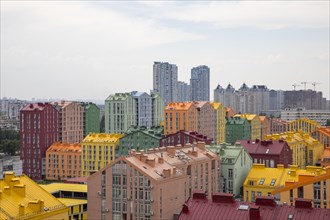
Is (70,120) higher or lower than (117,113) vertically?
lower

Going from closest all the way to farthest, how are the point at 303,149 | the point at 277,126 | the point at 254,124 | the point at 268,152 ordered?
the point at 268,152 < the point at 303,149 < the point at 254,124 < the point at 277,126

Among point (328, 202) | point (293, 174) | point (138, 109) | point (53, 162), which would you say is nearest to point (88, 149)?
point (53, 162)

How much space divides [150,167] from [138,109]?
51730 mm

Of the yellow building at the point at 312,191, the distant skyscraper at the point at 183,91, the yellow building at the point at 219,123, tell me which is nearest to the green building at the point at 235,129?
the yellow building at the point at 219,123

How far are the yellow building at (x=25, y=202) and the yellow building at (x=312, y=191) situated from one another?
12.8 m

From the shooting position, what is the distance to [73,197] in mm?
38750

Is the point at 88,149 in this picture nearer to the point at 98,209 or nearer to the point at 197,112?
the point at 197,112

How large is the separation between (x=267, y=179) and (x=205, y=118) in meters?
36.0

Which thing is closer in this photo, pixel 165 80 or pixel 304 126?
pixel 304 126

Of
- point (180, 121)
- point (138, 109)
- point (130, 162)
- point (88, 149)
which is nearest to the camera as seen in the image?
point (130, 162)

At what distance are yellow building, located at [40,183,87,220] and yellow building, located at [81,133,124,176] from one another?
21674 millimetres

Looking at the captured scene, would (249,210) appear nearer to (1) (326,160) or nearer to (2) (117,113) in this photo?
(1) (326,160)

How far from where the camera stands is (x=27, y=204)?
2569 centimetres

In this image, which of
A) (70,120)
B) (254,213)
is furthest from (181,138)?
(254,213)
